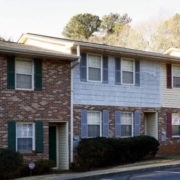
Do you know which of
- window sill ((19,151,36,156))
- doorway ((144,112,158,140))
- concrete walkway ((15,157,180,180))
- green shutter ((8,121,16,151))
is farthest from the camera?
doorway ((144,112,158,140))

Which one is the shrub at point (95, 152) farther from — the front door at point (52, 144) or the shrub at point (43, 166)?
the shrub at point (43, 166)

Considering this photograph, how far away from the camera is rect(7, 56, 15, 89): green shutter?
20156 mm

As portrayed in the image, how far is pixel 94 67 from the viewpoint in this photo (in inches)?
910

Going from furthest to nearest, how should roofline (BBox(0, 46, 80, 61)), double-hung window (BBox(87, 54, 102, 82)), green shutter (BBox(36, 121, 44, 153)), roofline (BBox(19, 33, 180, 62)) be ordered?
1. double-hung window (BBox(87, 54, 102, 82))
2. roofline (BBox(19, 33, 180, 62))
3. green shutter (BBox(36, 121, 44, 153))
4. roofline (BBox(0, 46, 80, 61))

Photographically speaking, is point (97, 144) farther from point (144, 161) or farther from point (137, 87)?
point (137, 87)

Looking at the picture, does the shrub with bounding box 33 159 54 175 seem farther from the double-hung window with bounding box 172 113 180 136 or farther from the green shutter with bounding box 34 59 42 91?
the double-hung window with bounding box 172 113 180 136

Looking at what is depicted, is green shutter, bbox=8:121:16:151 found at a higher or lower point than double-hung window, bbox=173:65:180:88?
lower

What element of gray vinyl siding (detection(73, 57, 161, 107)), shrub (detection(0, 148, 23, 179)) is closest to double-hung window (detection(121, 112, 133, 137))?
gray vinyl siding (detection(73, 57, 161, 107))

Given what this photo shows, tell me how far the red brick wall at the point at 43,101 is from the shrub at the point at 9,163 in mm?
1058

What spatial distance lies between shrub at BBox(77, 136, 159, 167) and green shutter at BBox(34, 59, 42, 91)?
11.1 ft

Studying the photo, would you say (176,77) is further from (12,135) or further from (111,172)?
(12,135)

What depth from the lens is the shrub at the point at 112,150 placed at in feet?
70.1

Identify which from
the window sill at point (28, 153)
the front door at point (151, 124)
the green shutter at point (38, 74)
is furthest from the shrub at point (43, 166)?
the front door at point (151, 124)

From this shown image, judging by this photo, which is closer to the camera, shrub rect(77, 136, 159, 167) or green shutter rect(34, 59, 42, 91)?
green shutter rect(34, 59, 42, 91)
